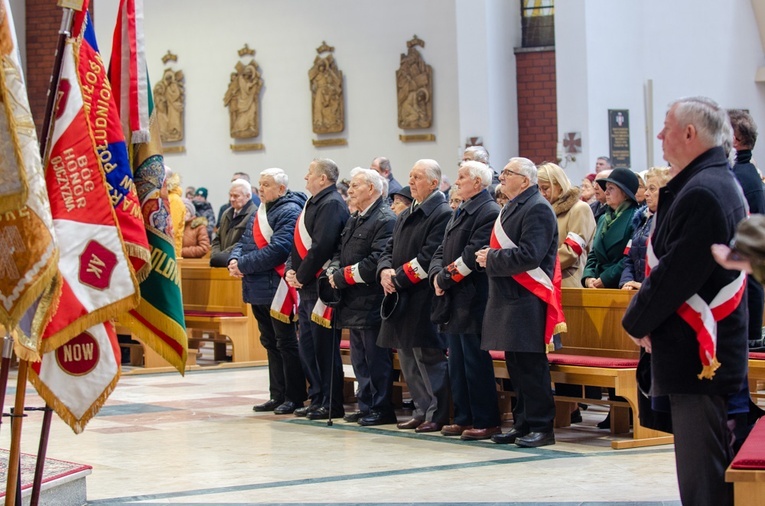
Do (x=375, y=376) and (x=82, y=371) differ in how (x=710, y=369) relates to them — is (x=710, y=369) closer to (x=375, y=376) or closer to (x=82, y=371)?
(x=82, y=371)

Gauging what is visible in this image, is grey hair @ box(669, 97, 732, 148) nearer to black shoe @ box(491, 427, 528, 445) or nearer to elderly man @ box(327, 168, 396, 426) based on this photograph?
black shoe @ box(491, 427, 528, 445)

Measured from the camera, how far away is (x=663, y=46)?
682 inches

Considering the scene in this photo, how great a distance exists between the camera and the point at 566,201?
8.38 meters

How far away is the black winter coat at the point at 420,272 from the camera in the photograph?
26.1 feet

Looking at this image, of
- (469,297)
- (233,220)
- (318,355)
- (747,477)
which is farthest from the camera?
(233,220)

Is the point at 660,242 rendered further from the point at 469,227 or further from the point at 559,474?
the point at 469,227

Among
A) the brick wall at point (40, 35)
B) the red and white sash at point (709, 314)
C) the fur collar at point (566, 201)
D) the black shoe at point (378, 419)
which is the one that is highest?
the brick wall at point (40, 35)

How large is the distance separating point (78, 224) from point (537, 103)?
1418 centimetres

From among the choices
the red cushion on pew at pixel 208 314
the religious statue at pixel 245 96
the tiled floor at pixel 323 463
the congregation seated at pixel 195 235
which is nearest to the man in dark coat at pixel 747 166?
the tiled floor at pixel 323 463

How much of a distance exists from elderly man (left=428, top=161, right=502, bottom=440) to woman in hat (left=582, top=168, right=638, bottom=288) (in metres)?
0.96

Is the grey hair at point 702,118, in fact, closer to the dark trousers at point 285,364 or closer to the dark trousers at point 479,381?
the dark trousers at point 479,381

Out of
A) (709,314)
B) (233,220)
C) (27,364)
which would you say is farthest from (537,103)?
(27,364)

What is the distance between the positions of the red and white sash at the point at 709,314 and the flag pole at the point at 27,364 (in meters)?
2.16

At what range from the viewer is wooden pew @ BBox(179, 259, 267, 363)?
12.1m
